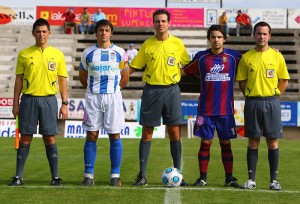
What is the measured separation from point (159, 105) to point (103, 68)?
89 cm

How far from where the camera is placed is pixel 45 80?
8938mm

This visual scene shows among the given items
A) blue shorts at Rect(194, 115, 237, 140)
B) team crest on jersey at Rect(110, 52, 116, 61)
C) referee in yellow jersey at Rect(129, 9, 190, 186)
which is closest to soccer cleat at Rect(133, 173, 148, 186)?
referee in yellow jersey at Rect(129, 9, 190, 186)

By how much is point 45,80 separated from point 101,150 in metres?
8.92

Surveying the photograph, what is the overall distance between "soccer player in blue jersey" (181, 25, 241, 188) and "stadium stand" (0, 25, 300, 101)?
24001 millimetres

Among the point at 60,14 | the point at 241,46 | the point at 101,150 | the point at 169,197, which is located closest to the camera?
the point at 169,197

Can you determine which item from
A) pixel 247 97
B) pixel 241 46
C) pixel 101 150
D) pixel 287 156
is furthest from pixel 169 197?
pixel 241 46

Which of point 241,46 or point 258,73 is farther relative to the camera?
point 241,46

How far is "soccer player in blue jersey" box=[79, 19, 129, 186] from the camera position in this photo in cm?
903

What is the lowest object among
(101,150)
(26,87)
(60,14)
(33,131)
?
(101,150)

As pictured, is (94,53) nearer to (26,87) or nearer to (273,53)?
(26,87)

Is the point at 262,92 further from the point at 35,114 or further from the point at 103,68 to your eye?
the point at 35,114

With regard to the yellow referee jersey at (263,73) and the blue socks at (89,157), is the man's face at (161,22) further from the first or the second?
the blue socks at (89,157)

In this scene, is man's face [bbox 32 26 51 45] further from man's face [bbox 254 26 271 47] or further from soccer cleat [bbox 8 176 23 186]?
man's face [bbox 254 26 271 47]

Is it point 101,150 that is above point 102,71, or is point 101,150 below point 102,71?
below
